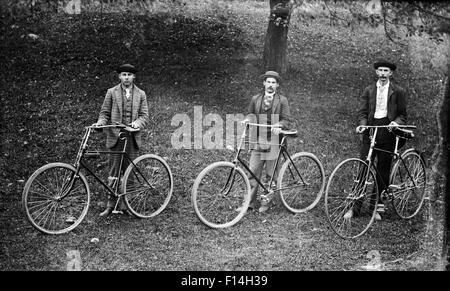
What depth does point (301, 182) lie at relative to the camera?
7.46 meters

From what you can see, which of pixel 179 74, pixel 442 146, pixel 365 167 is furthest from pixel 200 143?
pixel 442 146

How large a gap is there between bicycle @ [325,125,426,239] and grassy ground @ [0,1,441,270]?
7.4 inches

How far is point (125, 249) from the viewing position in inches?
249

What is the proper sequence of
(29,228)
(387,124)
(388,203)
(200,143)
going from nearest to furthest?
1. (29,228)
2. (387,124)
3. (388,203)
4. (200,143)

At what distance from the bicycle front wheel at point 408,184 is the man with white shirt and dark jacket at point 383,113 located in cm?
19

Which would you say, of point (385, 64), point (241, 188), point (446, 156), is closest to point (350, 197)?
point (446, 156)

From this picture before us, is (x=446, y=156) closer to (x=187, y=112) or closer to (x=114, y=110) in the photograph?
(x=114, y=110)

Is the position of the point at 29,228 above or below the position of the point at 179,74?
below

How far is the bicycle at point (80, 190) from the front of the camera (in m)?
6.27

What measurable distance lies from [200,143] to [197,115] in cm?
71

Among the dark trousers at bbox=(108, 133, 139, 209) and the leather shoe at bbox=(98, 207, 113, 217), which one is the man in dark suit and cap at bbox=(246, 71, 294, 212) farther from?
the leather shoe at bbox=(98, 207, 113, 217)

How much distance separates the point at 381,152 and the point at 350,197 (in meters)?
0.91

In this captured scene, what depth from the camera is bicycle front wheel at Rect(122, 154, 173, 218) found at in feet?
22.9
